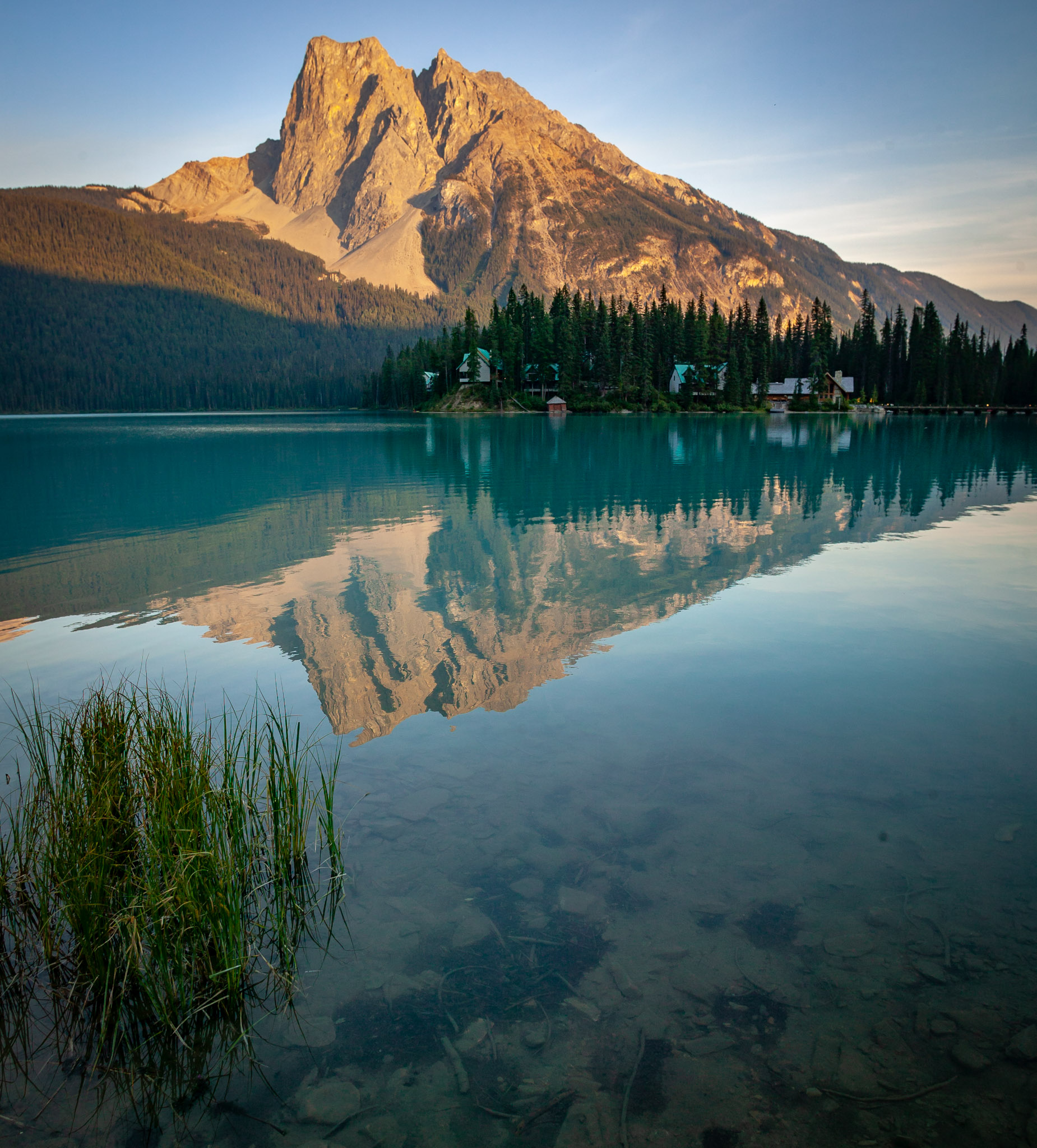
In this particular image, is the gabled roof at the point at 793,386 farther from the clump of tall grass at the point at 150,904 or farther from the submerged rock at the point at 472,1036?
the submerged rock at the point at 472,1036

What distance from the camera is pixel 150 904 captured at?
467cm

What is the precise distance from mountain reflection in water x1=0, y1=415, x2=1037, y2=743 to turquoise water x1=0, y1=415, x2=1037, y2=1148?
0.16 m

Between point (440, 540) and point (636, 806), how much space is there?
1533cm

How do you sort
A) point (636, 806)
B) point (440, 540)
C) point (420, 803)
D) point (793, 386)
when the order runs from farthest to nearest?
point (793, 386) → point (440, 540) → point (420, 803) → point (636, 806)

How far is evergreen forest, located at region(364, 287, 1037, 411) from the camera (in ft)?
405

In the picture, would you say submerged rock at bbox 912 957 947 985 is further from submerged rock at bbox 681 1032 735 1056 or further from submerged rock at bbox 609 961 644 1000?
submerged rock at bbox 609 961 644 1000

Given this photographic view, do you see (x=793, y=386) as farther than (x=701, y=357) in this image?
Yes

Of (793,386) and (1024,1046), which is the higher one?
(793,386)

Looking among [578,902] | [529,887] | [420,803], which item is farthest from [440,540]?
[578,902]

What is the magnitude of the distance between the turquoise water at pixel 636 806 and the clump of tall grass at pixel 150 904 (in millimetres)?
404

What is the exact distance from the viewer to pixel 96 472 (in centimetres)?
4300

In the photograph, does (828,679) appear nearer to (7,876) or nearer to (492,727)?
(492,727)

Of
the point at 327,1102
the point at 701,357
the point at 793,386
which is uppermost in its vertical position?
the point at 701,357

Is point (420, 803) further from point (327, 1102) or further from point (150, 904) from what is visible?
point (327, 1102)
